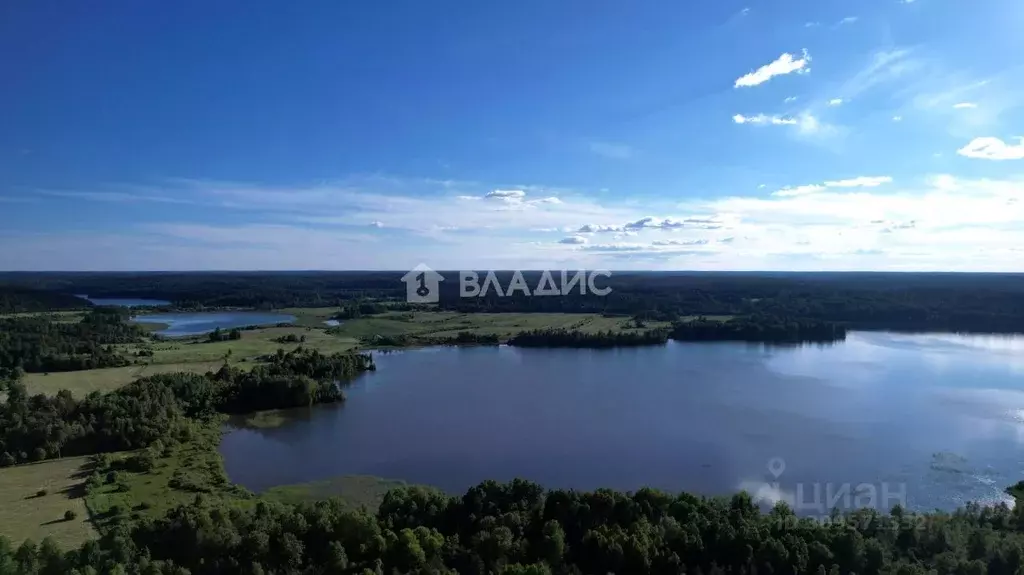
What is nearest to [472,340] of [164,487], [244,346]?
[244,346]

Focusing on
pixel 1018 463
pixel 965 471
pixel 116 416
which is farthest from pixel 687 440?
pixel 116 416

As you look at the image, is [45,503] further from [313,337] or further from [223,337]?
[313,337]

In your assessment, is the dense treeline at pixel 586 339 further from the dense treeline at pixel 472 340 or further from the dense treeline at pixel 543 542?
the dense treeline at pixel 543 542

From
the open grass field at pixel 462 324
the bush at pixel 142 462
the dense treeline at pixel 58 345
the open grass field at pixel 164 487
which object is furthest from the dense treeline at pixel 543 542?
the open grass field at pixel 462 324

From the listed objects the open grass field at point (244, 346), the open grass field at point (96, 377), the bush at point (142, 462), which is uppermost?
the open grass field at point (244, 346)

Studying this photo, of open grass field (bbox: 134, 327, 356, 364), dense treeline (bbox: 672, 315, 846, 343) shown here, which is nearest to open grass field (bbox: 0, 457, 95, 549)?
open grass field (bbox: 134, 327, 356, 364)

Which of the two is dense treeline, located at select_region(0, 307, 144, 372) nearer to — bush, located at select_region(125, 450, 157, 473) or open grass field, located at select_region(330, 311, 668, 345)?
open grass field, located at select_region(330, 311, 668, 345)

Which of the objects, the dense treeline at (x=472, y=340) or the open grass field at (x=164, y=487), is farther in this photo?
the dense treeline at (x=472, y=340)
